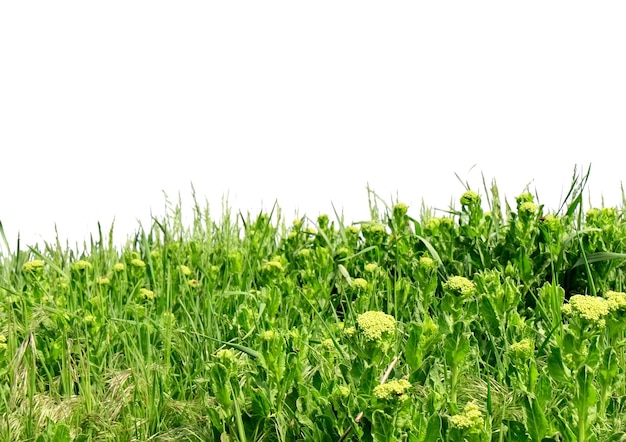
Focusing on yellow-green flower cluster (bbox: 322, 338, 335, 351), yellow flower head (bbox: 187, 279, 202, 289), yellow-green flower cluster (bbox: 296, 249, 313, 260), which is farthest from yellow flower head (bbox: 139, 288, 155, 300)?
yellow-green flower cluster (bbox: 322, 338, 335, 351)

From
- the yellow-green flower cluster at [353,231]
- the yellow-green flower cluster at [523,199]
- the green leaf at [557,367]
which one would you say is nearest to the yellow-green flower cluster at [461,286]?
the green leaf at [557,367]

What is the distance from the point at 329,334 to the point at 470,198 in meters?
1.52

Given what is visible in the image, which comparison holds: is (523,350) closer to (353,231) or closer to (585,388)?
(585,388)

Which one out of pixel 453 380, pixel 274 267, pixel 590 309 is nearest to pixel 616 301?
pixel 590 309

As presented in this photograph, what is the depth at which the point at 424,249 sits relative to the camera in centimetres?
520

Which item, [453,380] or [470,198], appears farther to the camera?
[470,198]

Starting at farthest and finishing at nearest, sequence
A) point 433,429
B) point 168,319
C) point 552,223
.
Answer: point 552,223, point 168,319, point 433,429

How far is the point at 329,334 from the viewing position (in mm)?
3916

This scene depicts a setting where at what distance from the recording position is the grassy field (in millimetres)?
3080

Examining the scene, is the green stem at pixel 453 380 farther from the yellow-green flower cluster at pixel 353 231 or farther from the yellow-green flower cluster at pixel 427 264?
the yellow-green flower cluster at pixel 353 231

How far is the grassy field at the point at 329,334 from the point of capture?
308 cm

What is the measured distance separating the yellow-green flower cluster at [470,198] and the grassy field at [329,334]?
0.06ft

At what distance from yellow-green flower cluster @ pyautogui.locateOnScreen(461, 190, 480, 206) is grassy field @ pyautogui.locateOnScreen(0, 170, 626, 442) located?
0.02 m

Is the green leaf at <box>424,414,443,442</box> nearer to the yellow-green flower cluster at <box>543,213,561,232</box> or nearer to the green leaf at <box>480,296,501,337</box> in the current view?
the green leaf at <box>480,296,501,337</box>
